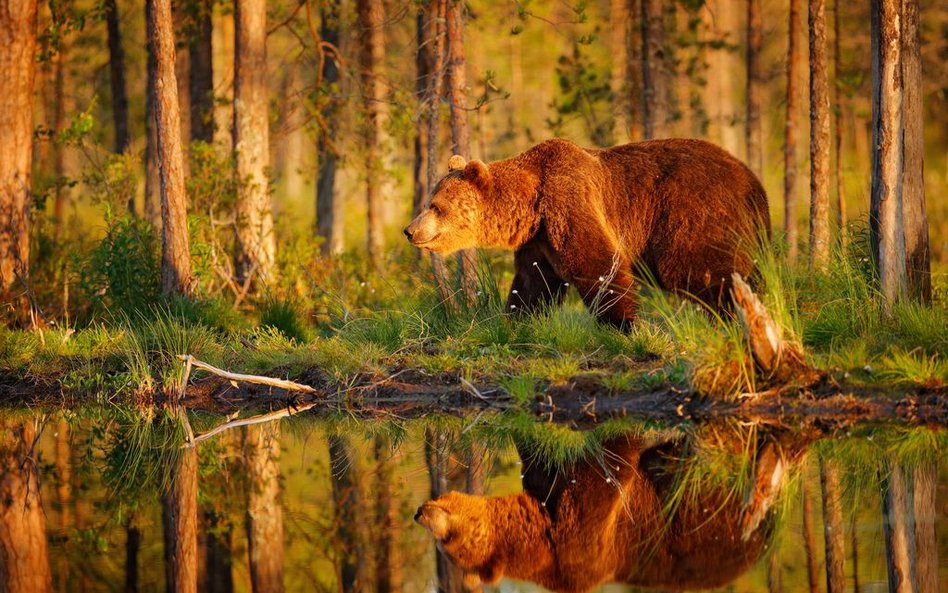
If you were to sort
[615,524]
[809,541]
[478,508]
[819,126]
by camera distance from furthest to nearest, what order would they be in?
[819,126] → [478,508] → [615,524] → [809,541]

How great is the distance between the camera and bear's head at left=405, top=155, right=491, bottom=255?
37.8ft

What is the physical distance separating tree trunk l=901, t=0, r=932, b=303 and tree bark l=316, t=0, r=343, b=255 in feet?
31.3

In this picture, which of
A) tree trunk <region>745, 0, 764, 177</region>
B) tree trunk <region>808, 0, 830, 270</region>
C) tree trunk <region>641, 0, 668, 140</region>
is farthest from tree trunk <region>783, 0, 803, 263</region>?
tree trunk <region>745, 0, 764, 177</region>

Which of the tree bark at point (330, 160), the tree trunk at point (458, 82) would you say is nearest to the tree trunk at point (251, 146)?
the tree bark at point (330, 160)

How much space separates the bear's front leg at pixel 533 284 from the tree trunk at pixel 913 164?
119 inches

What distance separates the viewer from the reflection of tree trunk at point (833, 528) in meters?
5.96

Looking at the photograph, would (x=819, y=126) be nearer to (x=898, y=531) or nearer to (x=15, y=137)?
(x=898, y=531)

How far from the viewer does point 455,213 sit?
38.2 feet

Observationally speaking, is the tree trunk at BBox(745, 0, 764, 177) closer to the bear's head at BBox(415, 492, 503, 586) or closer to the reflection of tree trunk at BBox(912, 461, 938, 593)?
the reflection of tree trunk at BBox(912, 461, 938, 593)

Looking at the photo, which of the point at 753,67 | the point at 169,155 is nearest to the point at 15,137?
the point at 169,155

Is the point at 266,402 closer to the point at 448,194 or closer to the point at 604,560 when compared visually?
the point at 448,194

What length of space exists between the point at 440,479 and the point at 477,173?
3.75 metres

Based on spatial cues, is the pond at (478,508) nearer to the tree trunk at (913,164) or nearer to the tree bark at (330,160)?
the tree trunk at (913,164)

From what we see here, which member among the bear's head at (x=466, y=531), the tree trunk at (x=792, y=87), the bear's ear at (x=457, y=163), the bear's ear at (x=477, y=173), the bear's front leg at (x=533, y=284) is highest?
the tree trunk at (x=792, y=87)
